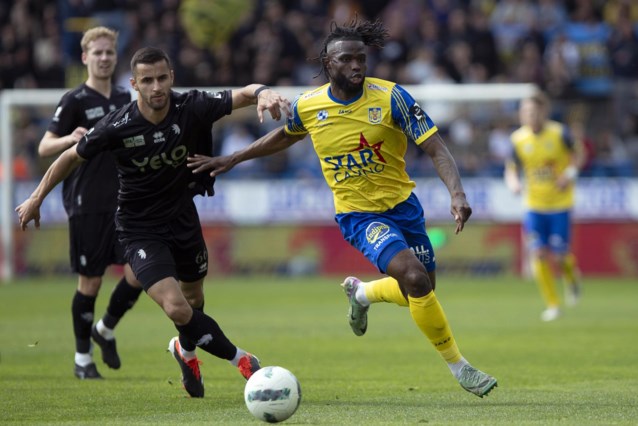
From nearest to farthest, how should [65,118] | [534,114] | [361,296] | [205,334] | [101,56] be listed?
[205,334], [361,296], [65,118], [101,56], [534,114]

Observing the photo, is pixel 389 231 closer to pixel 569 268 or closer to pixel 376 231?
pixel 376 231

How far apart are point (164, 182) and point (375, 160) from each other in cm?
154

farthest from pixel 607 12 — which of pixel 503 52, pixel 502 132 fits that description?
pixel 502 132

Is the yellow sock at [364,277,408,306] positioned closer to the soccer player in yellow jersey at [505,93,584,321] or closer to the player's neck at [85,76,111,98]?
the player's neck at [85,76,111,98]

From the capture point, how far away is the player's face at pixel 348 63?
27.2 ft

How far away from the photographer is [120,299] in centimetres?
1012

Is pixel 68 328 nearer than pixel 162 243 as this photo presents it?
No

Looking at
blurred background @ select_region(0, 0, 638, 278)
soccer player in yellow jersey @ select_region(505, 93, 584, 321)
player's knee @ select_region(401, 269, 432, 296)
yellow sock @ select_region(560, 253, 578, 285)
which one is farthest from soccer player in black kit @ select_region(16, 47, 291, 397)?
blurred background @ select_region(0, 0, 638, 278)

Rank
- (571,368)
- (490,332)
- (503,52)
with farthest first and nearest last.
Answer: (503,52) < (490,332) < (571,368)

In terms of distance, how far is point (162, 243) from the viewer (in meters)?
8.41

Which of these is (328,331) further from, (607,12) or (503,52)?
(607,12)

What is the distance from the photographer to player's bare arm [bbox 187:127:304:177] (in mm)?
8328

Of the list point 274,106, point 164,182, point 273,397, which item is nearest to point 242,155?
point 164,182

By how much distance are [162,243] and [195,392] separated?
1.16 m
